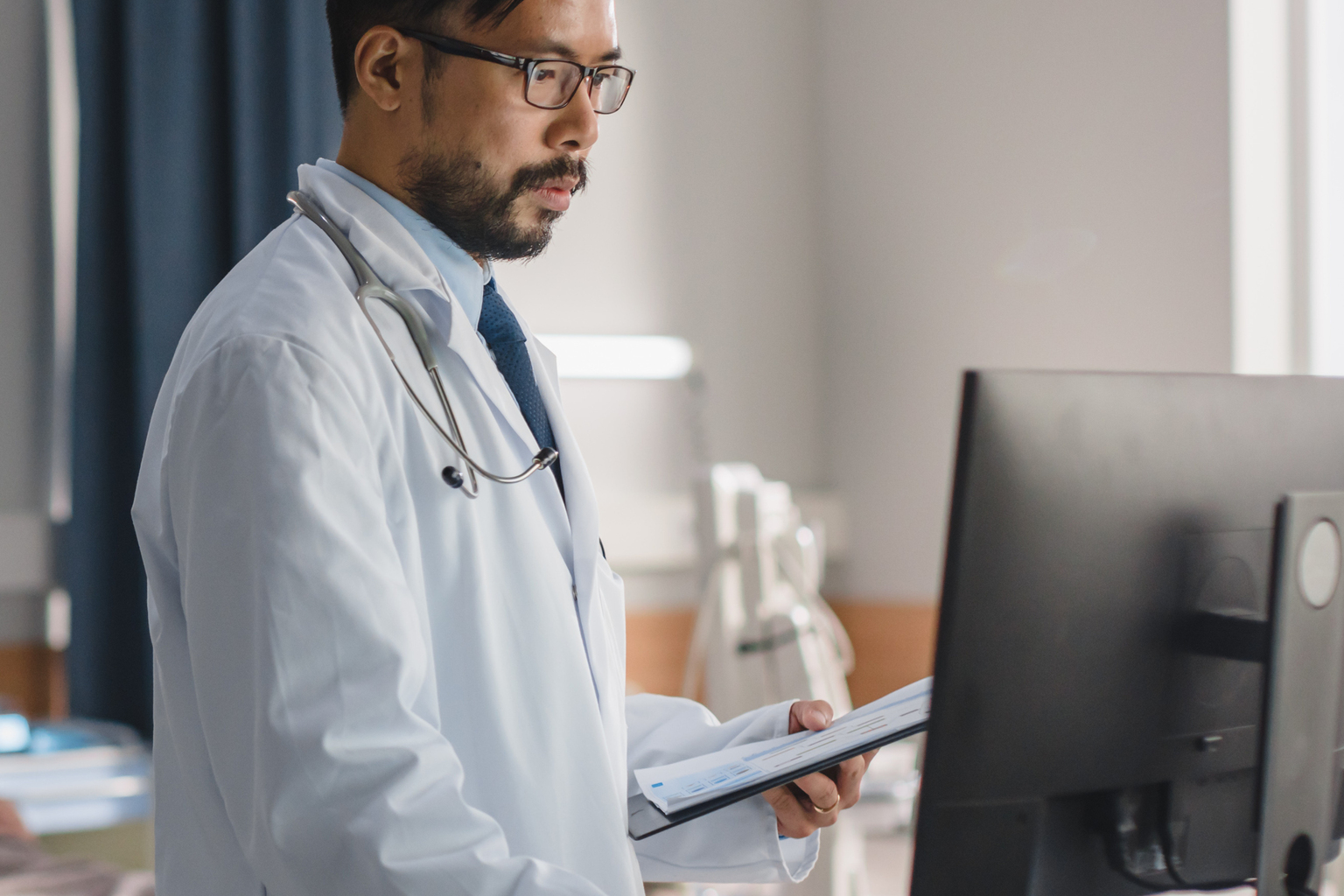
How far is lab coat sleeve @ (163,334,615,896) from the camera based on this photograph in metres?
0.71

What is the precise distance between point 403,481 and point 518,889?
30 centimetres

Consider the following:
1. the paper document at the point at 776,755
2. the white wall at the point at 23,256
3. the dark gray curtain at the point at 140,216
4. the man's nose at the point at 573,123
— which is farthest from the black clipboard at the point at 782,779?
the white wall at the point at 23,256

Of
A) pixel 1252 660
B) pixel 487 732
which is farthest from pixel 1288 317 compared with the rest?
pixel 487 732

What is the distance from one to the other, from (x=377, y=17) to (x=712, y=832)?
0.83 m

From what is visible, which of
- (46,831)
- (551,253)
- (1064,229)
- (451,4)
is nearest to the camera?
(451,4)

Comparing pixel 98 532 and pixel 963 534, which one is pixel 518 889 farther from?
pixel 98 532

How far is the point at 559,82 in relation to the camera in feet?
3.52

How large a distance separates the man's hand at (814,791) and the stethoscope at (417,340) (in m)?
0.33

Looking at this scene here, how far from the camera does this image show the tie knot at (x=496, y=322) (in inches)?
44.3

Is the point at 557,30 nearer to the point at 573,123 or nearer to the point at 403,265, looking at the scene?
the point at 573,123

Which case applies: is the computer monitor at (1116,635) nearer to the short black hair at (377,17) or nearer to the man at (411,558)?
the man at (411,558)

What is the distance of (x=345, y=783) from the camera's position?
712 millimetres

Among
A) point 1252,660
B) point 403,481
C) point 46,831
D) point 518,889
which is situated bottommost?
point 46,831

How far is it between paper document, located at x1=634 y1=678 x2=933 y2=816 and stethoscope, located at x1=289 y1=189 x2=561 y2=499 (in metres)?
0.28
